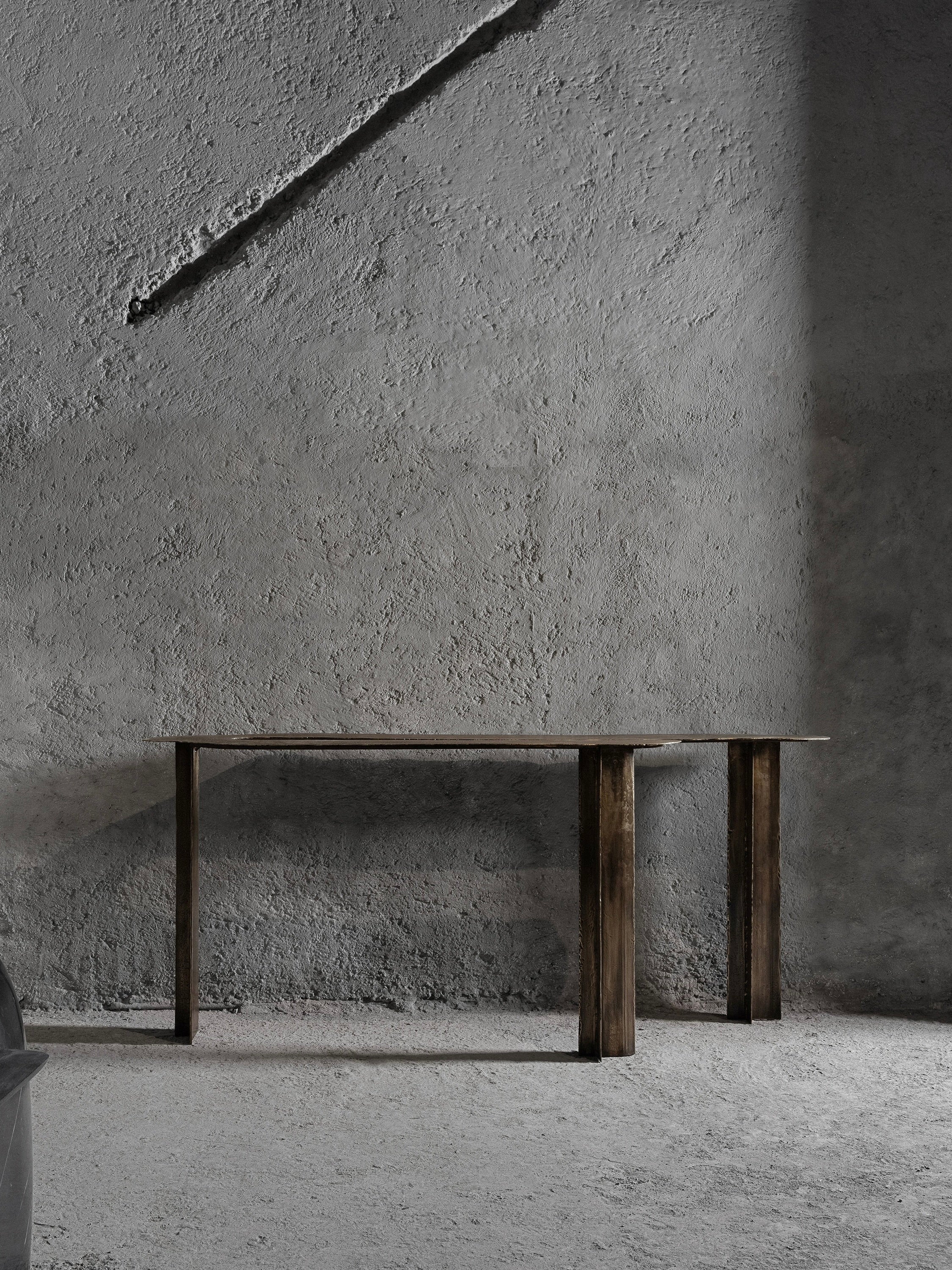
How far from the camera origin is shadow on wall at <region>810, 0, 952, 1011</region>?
3.48 metres

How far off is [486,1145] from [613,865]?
0.83 meters

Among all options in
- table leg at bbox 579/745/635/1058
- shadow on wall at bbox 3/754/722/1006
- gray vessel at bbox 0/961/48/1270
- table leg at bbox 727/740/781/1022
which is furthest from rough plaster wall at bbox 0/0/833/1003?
gray vessel at bbox 0/961/48/1270

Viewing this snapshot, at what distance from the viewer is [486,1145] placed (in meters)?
2.28

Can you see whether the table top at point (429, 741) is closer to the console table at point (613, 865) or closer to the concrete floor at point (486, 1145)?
the console table at point (613, 865)

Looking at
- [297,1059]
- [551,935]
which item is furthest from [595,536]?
[297,1059]

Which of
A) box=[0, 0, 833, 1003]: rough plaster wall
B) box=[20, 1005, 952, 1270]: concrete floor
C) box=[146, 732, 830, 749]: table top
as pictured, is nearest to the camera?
box=[20, 1005, 952, 1270]: concrete floor

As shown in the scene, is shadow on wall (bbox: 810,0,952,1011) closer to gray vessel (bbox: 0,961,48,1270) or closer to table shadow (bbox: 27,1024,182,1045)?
table shadow (bbox: 27,1024,182,1045)

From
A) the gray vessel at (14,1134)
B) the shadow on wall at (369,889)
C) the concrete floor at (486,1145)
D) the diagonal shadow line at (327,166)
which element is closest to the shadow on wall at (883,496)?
the concrete floor at (486,1145)

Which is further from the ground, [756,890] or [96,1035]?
[756,890]

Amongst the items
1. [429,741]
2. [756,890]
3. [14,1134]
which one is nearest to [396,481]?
[429,741]

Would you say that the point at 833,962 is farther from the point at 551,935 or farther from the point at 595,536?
the point at 595,536

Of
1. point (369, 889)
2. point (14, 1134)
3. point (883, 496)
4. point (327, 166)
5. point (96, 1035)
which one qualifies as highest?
point (327, 166)

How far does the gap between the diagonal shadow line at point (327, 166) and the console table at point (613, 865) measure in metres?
Answer: 1.36

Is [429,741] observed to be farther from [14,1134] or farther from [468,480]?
[14,1134]
